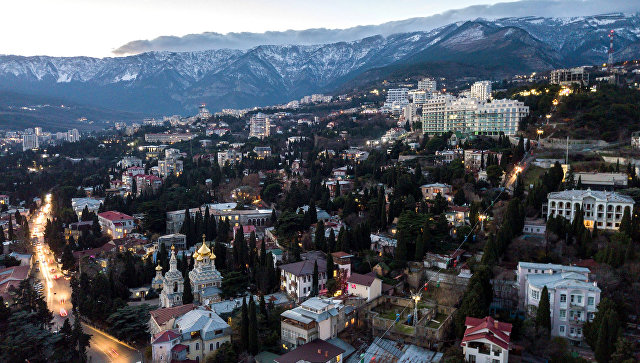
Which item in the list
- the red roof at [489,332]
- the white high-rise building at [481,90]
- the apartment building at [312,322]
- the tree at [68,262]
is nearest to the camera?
the red roof at [489,332]

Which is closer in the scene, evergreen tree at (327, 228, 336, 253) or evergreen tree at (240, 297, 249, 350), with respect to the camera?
evergreen tree at (240, 297, 249, 350)

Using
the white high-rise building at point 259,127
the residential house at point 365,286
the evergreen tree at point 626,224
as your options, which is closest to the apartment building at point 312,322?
the residential house at point 365,286

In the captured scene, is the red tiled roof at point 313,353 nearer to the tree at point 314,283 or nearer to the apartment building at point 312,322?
the apartment building at point 312,322

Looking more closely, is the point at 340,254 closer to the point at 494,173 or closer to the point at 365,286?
the point at 365,286

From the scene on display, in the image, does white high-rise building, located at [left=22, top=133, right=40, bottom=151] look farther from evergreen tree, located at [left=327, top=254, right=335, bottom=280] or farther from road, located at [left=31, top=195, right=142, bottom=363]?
evergreen tree, located at [left=327, top=254, right=335, bottom=280]

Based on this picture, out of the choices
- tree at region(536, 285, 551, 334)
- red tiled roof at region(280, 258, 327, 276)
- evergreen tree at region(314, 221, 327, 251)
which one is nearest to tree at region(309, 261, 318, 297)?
red tiled roof at region(280, 258, 327, 276)
